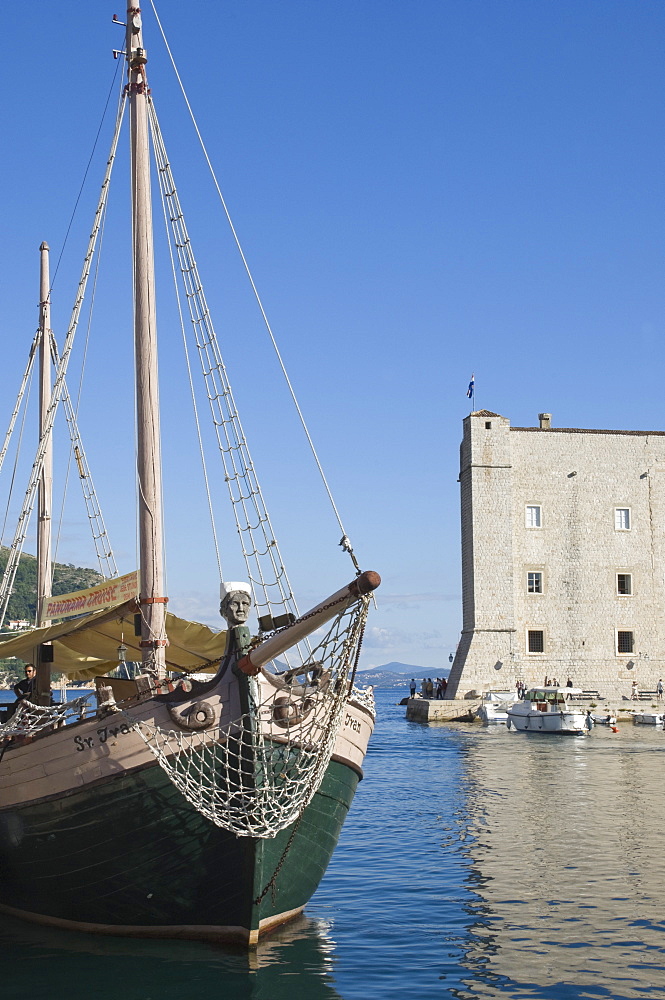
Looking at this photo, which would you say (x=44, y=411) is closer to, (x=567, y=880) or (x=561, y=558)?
(x=567, y=880)

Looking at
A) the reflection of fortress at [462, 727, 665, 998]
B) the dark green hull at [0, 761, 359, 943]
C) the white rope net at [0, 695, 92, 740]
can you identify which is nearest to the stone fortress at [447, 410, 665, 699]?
the reflection of fortress at [462, 727, 665, 998]

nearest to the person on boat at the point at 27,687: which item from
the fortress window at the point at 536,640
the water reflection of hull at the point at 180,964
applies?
the water reflection of hull at the point at 180,964

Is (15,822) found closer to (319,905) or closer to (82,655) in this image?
(319,905)

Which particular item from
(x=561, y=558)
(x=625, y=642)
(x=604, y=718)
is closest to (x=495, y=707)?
(x=604, y=718)

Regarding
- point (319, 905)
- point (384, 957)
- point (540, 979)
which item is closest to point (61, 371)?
point (319, 905)

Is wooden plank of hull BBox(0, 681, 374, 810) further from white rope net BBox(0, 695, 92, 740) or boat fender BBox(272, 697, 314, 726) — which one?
white rope net BBox(0, 695, 92, 740)

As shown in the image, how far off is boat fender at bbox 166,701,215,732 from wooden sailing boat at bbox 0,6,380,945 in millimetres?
15

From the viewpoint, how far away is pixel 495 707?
4938 cm

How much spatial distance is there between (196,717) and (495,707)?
4023cm

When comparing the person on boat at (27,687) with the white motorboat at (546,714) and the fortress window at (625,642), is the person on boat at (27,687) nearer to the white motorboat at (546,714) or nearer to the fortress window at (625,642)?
the white motorboat at (546,714)

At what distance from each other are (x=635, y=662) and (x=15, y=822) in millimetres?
48113

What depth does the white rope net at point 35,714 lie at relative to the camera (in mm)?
11844

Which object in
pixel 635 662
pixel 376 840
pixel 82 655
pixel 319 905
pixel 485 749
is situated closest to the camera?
pixel 319 905

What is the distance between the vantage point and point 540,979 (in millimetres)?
10352
